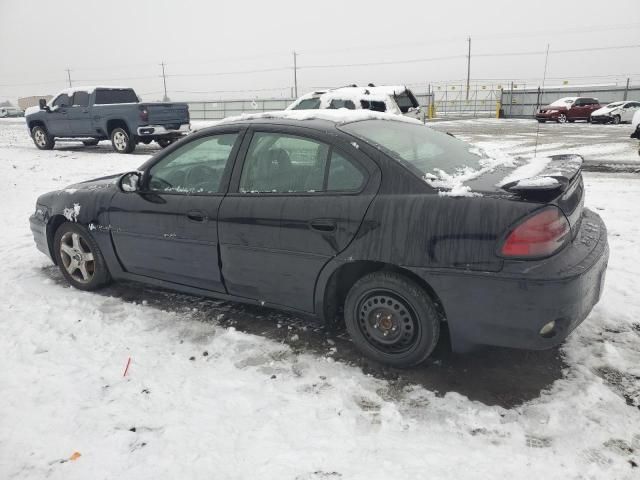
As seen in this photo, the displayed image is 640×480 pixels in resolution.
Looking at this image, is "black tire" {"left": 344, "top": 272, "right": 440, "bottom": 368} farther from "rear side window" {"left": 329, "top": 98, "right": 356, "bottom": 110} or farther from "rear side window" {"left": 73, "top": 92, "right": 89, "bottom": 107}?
"rear side window" {"left": 73, "top": 92, "right": 89, "bottom": 107}

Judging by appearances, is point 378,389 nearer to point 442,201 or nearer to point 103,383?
point 442,201

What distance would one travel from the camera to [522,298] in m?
2.47

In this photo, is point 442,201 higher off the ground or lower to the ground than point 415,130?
lower

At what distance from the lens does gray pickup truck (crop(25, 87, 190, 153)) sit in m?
13.9

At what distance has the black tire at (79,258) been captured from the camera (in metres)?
4.22

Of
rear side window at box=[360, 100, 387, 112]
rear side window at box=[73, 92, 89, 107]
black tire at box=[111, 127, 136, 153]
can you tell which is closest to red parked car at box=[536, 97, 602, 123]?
rear side window at box=[360, 100, 387, 112]

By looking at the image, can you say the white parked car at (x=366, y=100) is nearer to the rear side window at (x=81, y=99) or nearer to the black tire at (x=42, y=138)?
the rear side window at (x=81, y=99)

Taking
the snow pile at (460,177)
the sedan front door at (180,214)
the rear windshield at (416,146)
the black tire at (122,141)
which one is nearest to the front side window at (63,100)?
the black tire at (122,141)

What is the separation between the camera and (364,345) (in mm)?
3064

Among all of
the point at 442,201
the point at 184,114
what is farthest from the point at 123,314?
the point at 184,114

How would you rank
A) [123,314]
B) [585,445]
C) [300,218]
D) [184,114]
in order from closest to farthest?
[585,445], [300,218], [123,314], [184,114]

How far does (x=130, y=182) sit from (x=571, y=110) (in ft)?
93.4

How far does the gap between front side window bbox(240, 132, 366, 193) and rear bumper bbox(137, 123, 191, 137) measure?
11692mm

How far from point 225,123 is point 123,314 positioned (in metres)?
1.72
